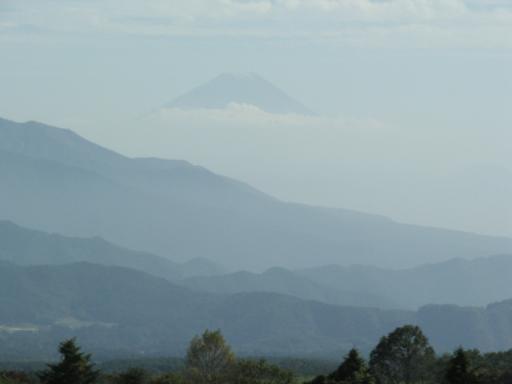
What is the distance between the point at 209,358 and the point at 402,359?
17.0 meters

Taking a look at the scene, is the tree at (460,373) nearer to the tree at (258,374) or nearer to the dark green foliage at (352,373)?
the dark green foliage at (352,373)

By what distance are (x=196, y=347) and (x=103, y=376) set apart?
2990 cm

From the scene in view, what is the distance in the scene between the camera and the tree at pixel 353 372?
10400cm

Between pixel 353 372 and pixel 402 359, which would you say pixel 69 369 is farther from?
pixel 402 359

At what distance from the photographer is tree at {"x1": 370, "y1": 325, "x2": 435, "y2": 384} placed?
112 metres

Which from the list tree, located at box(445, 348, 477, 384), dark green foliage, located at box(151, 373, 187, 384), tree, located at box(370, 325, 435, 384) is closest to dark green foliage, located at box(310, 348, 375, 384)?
tree, located at box(370, 325, 435, 384)

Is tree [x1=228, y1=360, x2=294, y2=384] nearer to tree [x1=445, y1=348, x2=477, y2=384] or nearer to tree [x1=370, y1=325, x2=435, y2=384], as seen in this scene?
tree [x1=370, y1=325, x2=435, y2=384]

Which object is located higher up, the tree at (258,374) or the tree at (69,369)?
the tree at (258,374)

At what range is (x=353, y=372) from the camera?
106125 mm

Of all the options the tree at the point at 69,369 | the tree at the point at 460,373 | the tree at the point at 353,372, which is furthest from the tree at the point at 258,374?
the tree at the point at 460,373

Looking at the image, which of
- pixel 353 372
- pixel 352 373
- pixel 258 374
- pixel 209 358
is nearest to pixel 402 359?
pixel 352 373

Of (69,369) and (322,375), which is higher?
(322,375)

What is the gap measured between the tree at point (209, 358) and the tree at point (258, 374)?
3.91ft

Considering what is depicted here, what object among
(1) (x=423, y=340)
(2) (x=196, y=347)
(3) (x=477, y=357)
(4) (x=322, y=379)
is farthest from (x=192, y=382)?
(3) (x=477, y=357)
